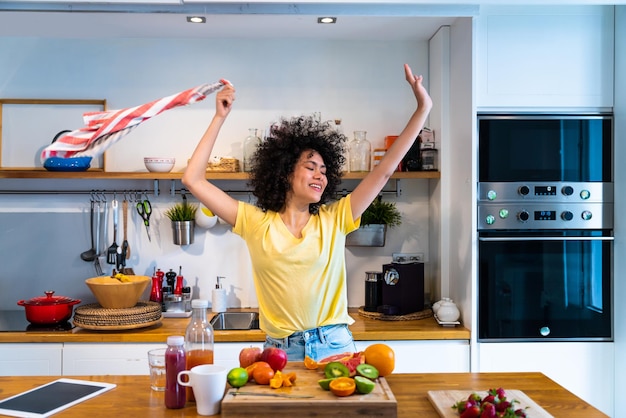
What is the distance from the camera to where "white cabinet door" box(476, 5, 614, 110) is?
127 inches

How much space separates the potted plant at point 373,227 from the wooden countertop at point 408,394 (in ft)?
5.21

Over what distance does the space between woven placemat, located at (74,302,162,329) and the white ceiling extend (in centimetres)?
144

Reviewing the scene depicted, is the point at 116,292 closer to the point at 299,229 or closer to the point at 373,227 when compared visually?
the point at 299,229

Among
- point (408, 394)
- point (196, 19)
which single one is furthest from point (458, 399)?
point (196, 19)

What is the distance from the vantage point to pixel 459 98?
11.2ft

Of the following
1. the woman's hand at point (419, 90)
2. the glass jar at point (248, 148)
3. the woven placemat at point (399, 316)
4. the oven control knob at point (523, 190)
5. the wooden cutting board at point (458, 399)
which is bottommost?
the woven placemat at point (399, 316)

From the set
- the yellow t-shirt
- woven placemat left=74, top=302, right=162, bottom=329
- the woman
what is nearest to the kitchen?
woven placemat left=74, top=302, right=162, bottom=329

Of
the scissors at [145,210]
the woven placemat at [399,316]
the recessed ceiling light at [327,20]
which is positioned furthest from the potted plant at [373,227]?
the scissors at [145,210]

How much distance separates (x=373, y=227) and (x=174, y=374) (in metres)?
2.05

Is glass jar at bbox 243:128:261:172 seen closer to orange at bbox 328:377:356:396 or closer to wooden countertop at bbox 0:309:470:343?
wooden countertop at bbox 0:309:470:343

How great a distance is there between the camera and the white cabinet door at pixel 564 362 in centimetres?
322

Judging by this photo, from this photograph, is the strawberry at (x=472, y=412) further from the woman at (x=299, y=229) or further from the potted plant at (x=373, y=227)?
the potted plant at (x=373, y=227)

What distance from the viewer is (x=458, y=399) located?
1.83 m

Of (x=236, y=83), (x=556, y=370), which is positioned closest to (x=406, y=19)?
(x=236, y=83)
